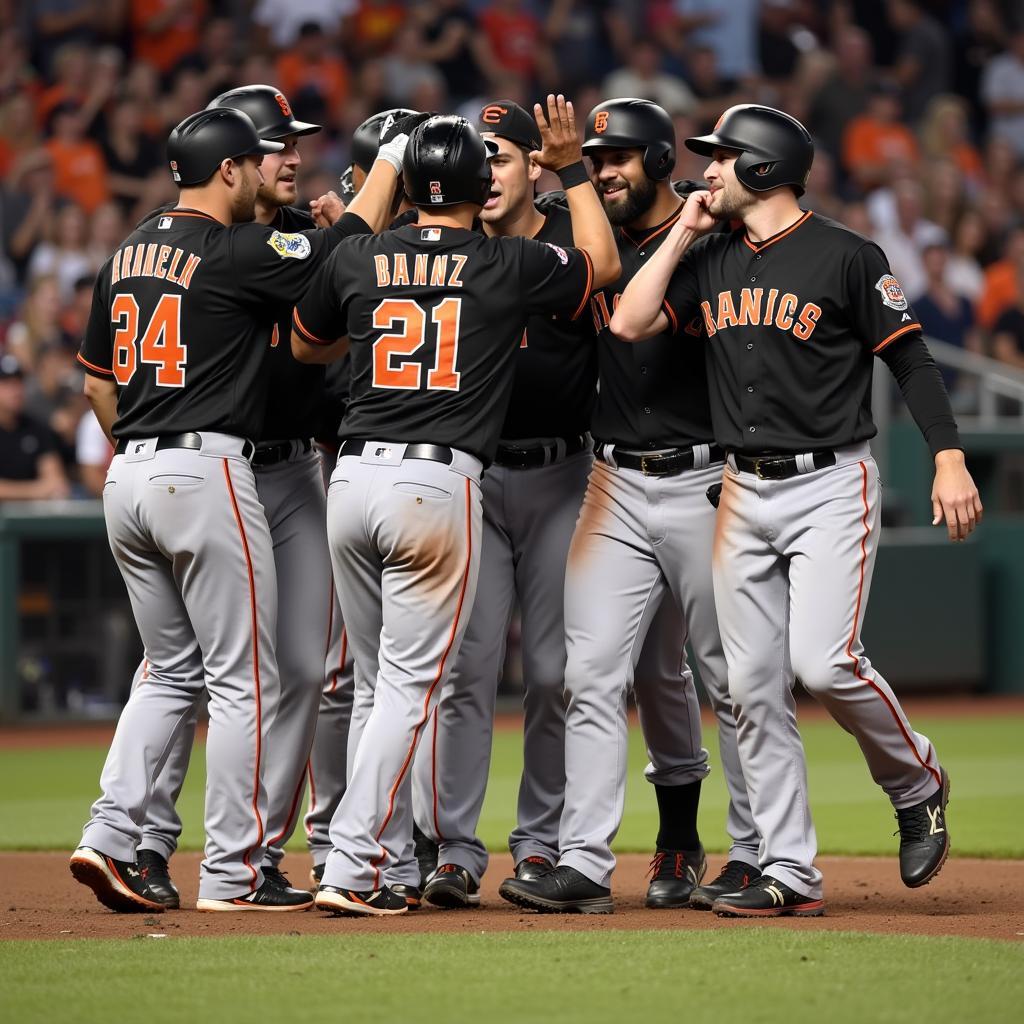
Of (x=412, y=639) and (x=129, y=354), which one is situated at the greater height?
(x=129, y=354)

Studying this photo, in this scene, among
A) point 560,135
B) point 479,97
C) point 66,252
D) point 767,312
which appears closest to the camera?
point 767,312

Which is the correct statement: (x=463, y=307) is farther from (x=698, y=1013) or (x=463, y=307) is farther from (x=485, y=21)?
(x=485, y=21)

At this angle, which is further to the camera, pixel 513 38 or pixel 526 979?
pixel 513 38

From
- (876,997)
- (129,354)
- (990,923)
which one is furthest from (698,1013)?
(129,354)

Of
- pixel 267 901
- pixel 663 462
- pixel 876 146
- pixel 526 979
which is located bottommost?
pixel 267 901

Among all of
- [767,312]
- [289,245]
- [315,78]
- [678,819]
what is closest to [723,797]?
[678,819]

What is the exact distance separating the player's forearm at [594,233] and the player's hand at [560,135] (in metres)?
0.09

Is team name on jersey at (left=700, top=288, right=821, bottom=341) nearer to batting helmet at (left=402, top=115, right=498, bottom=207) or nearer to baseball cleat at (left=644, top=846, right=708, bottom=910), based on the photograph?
batting helmet at (left=402, top=115, right=498, bottom=207)

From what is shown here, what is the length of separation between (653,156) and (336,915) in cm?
231

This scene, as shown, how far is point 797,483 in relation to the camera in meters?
4.88

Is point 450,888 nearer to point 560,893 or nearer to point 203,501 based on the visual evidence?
point 560,893

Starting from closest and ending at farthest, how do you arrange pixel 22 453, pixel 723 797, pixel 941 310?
pixel 723 797
pixel 22 453
pixel 941 310

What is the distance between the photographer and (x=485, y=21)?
15727 millimetres

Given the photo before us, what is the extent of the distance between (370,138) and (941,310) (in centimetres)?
977
